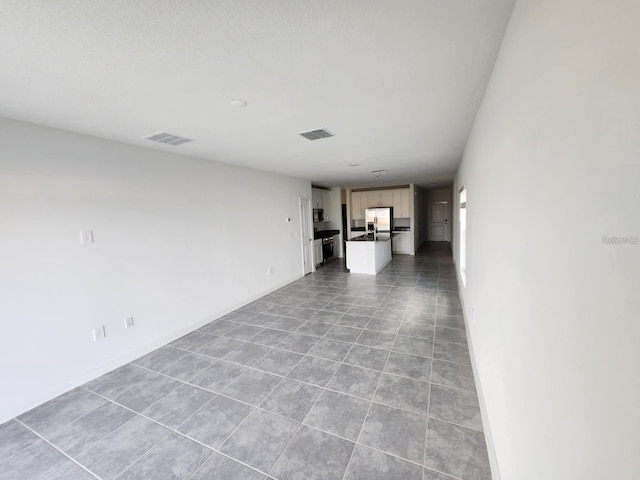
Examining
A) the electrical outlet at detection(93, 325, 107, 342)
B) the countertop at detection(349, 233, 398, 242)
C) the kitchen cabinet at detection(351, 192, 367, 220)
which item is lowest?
the electrical outlet at detection(93, 325, 107, 342)

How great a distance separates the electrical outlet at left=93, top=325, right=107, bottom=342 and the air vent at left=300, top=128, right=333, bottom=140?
3031 millimetres

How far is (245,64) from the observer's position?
1.58 metres

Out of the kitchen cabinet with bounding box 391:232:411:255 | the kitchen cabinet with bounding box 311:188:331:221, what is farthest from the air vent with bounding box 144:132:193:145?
the kitchen cabinet with bounding box 391:232:411:255

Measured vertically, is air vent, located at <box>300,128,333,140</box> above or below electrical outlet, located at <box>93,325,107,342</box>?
above

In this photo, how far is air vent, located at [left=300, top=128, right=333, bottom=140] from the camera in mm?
2885

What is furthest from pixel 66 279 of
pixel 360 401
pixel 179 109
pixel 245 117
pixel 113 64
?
pixel 360 401

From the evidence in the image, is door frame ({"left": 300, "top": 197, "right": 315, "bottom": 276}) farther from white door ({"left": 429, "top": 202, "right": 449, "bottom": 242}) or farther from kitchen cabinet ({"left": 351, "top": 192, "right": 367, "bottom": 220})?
white door ({"left": 429, "top": 202, "right": 449, "bottom": 242})

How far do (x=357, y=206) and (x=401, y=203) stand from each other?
1.57 metres

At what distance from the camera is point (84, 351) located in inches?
106

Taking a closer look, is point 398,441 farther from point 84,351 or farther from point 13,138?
point 13,138

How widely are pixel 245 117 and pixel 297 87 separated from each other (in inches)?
28.5

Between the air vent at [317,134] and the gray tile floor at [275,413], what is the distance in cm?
248

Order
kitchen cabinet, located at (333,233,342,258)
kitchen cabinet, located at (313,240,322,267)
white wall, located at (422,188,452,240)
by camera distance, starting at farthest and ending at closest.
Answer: white wall, located at (422,188,452,240)
kitchen cabinet, located at (333,233,342,258)
kitchen cabinet, located at (313,240,322,267)

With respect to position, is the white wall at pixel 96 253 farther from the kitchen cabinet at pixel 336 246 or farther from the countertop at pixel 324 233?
the kitchen cabinet at pixel 336 246
